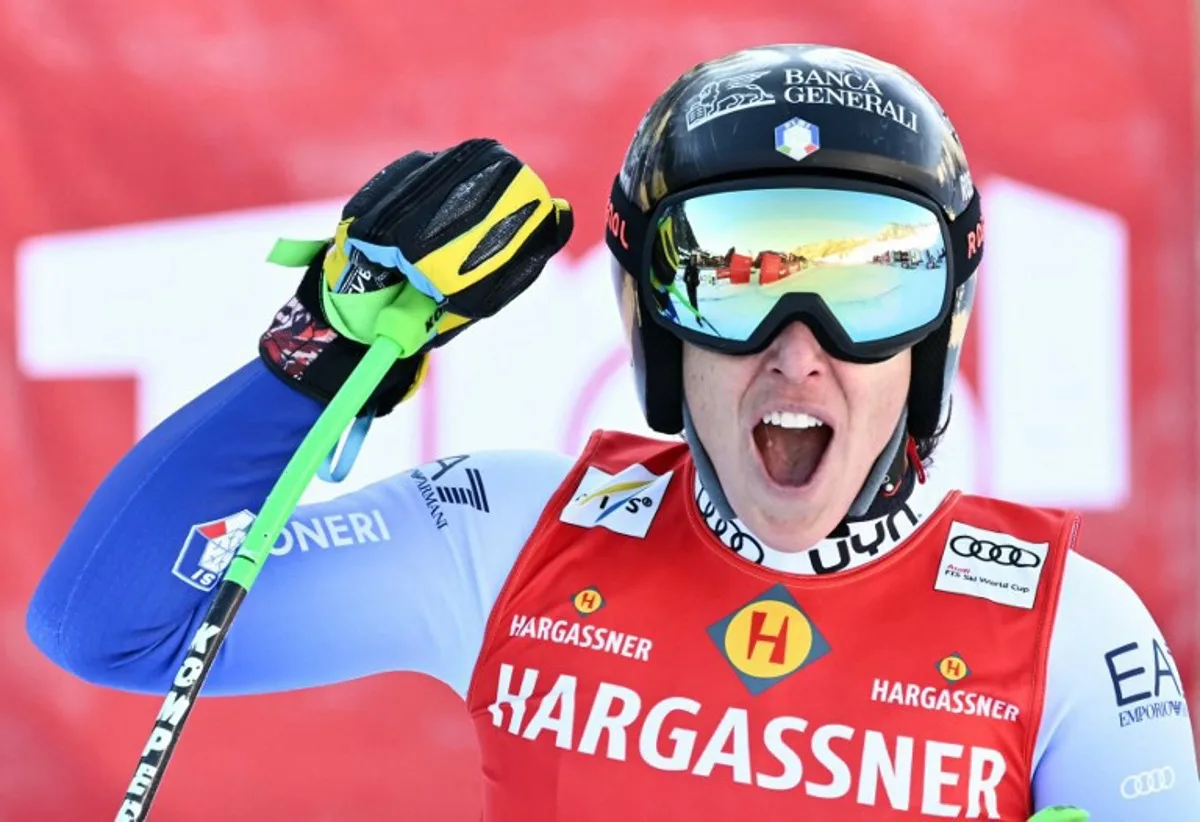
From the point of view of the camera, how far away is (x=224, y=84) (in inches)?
104

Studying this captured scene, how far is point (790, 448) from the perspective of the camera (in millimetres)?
1418

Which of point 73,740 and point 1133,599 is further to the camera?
point 73,740

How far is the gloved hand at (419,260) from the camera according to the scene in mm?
1383

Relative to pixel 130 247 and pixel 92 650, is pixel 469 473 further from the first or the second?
pixel 130 247

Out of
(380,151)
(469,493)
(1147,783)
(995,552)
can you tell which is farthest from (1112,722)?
(380,151)

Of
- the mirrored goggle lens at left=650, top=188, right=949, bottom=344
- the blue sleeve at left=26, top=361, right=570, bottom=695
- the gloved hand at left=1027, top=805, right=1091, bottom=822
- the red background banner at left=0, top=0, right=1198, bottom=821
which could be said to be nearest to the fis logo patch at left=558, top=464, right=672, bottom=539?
the blue sleeve at left=26, top=361, right=570, bottom=695

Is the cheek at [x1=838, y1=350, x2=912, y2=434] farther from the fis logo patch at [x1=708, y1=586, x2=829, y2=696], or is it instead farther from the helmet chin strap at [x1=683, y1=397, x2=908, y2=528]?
the fis logo patch at [x1=708, y1=586, x2=829, y2=696]

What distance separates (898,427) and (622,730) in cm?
39

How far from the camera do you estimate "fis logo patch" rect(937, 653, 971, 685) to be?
1399 millimetres

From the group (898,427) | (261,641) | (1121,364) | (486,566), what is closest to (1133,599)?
(898,427)

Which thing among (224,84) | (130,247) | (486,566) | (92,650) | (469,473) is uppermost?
(224,84)

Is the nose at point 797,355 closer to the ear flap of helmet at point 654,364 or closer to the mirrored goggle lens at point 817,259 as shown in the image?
the mirrored goggle lens at point 817,259

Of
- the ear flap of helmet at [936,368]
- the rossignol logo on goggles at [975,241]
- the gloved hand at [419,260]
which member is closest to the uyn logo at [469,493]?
the gloved hand at [419,260]

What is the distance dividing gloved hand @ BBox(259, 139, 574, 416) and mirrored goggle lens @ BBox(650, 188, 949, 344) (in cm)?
16
